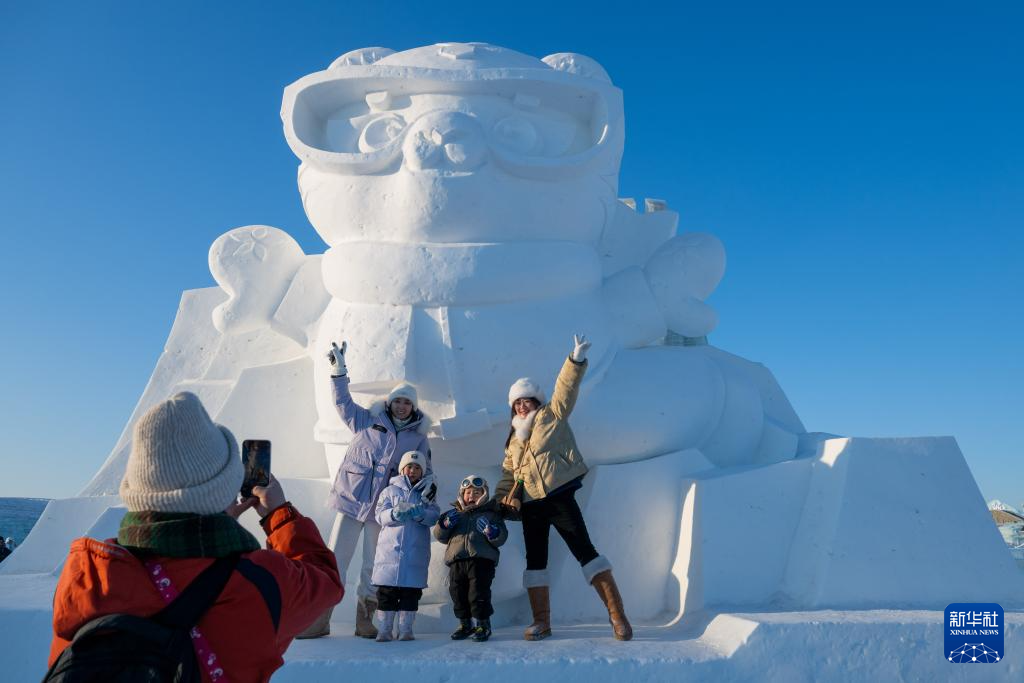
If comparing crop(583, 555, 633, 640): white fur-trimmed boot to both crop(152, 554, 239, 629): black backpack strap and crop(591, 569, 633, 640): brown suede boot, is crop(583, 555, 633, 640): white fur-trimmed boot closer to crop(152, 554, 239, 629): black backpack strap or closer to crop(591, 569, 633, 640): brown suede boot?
crop(591, 569, 633, 640): brown suede boot

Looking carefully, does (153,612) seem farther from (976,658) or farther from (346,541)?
(976,658)

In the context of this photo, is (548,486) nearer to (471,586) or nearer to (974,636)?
(471,586)

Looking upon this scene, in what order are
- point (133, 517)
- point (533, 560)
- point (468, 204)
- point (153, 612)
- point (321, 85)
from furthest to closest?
point (321, 85)
point (468, 204)
point (533, 560)
point (133, 517)
point (153, 612)

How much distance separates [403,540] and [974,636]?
231 centimetres

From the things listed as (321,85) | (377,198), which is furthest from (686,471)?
(321,85)

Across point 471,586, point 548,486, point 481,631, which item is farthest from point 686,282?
point 481,631

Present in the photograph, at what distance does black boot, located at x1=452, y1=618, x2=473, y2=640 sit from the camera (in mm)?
3426

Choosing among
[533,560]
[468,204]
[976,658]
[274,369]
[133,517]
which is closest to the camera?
[133,517]

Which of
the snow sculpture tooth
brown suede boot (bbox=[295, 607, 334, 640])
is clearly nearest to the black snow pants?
brown suede boot (bbox=[295, 607, 334, 640])

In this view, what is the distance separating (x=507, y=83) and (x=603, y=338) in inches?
56.1

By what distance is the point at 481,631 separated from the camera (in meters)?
3.39

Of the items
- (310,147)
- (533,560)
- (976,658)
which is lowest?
(976,658)

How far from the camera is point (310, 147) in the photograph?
4.40 metres

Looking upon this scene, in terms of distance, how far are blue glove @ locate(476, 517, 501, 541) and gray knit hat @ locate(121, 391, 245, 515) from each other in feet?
6.95
